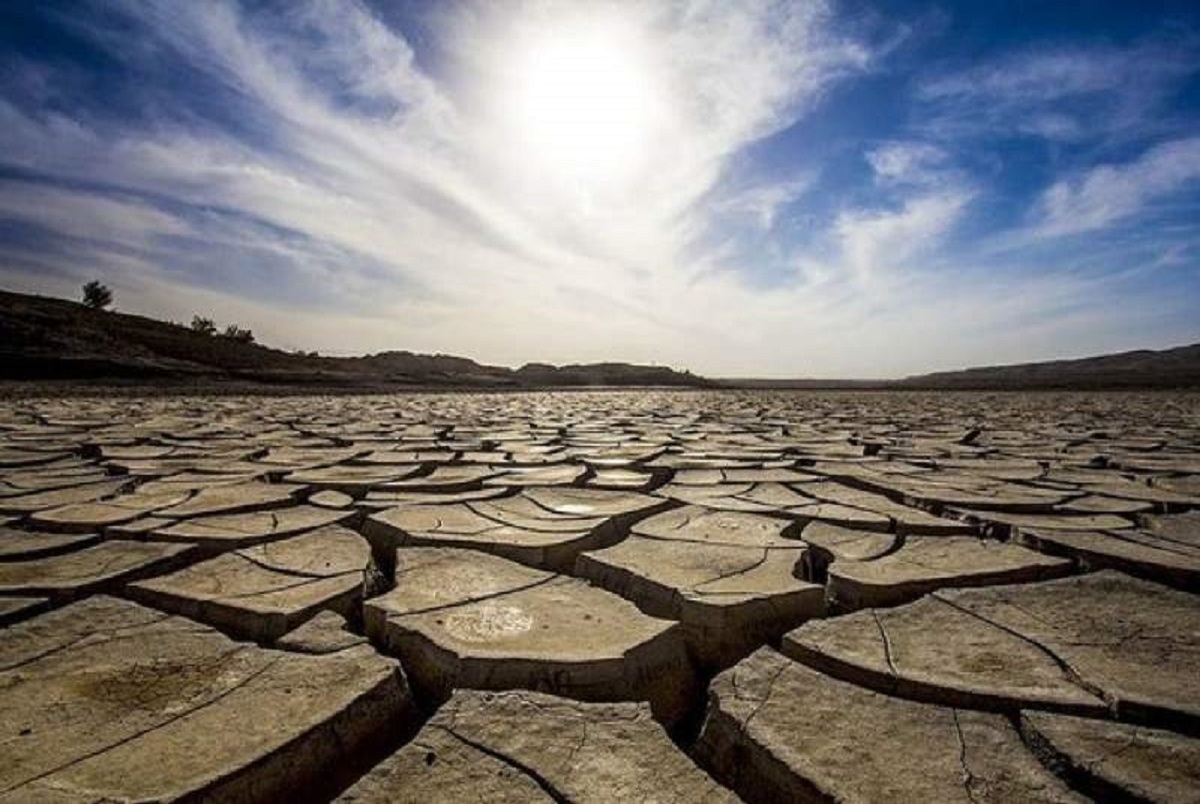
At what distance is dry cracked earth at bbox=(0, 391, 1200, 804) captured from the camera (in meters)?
0.71

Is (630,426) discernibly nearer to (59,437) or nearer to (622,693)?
(59,437)

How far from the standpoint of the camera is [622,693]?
36.3 inches

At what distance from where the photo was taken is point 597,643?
1.00 m

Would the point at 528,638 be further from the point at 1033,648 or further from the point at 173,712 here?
the point at 1033,648

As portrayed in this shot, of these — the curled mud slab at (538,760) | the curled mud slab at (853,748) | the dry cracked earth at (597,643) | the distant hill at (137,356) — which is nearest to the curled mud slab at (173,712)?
the dry cracked earth at (597,643)

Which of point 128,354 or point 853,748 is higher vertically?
point 128,354

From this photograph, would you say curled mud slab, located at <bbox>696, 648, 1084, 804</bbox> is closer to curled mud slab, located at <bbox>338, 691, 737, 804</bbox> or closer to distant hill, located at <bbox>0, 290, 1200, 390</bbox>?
curled mud slab, located at <bbox>338, 691, 737, 804</bbox>

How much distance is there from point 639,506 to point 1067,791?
4.52ft

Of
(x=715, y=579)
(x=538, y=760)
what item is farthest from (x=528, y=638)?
(x=715, y=579)

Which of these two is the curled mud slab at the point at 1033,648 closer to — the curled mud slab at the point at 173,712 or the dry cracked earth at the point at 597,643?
the dry cracked earth at the point at 597,643

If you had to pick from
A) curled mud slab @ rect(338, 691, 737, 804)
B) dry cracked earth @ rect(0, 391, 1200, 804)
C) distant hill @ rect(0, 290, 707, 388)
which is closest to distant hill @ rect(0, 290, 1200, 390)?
distant hill @ rect(0, 290, 707, 388)

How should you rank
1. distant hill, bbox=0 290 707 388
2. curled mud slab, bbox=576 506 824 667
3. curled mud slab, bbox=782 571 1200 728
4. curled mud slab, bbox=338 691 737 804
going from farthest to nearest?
distant hill, bbox=0 290 707 388 → curled mud slab, bbox=576 506 824 667 → curled mud slab, bbox=782 571 1200 728 → curled mud slab, bbox=338 691 737 804

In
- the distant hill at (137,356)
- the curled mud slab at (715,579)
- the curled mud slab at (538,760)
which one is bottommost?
the curled mud slab at (538,760)

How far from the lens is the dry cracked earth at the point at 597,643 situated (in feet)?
2.34
